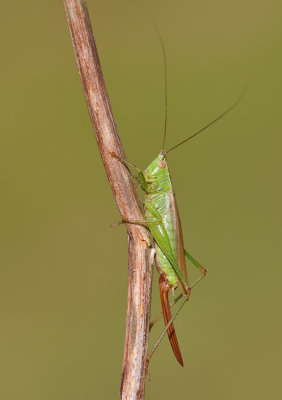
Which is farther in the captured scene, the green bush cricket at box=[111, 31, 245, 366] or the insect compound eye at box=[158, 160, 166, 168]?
the insect compound eye at box=[158, 160, 166, 168]

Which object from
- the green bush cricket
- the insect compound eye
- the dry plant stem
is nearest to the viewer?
the dry plant stem

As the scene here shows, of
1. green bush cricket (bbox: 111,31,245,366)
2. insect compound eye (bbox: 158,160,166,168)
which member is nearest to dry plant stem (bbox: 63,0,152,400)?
green bush cricket (bbox: 111,31,245,366)

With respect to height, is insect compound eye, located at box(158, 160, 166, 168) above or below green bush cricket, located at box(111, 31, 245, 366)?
above

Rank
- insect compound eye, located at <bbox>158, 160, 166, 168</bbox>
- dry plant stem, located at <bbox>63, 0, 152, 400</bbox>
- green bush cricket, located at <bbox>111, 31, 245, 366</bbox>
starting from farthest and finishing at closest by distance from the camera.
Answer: insect compound eye, located at <bbox>158, 160, 166, 168</bbox> < green bush cricket, located at <bbox>111, 31, 245, 366</bbox> < dry plant stem, located at <bbox>63, 0, 152, 400</bbox>

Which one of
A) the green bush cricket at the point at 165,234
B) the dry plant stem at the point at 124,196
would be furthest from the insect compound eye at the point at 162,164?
the dry plant stem at the point at 124,196

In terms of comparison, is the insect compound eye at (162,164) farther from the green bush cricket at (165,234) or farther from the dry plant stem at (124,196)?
the dry plant stem at (124,196)

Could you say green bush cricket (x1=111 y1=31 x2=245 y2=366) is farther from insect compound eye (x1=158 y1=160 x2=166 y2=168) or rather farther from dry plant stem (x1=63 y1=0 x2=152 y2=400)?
dry plant stem (x1=63 y1=0 x2=152 y2=400)

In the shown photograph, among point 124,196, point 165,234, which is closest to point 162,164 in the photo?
point 165,234

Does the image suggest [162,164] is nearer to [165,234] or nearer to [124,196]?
[165,234]
